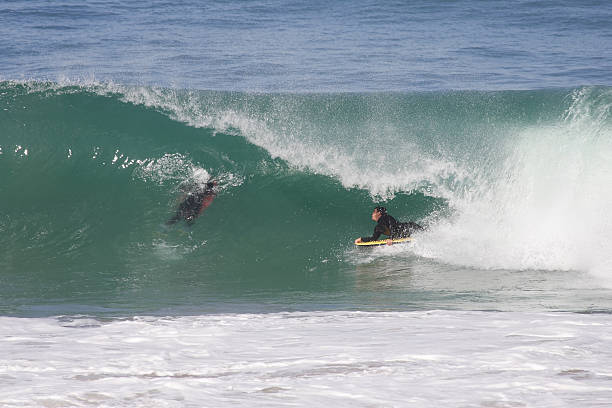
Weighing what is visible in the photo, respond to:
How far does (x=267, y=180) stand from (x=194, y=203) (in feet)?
3.83

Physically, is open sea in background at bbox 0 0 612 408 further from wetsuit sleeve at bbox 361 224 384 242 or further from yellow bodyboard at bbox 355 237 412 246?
wetsuit sleeve at bbox 361 224 384 242

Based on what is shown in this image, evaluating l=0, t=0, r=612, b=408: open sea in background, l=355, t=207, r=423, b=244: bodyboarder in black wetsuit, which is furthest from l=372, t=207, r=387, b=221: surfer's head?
l=0, t=0, r=612, b=408: open sea in background

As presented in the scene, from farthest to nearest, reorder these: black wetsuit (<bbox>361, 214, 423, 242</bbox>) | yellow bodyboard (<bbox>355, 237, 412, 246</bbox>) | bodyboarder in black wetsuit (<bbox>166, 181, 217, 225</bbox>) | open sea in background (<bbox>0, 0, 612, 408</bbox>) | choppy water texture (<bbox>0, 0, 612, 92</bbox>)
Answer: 1. choppy water texture (<bbox>0, 0, 612, 92</bbox>)
2. bodyboarder in black wetsuit (<bbox>166, 181, 217, 225</bbox>)
3. black wetsuit (<bbox>361, 214, 423, 242</bbox>)
4. yellow bodyboard (<bbox>355, 237, 412, 246</bbox>)
5. open sea in background (<bbox>0, 0, 612, 408</bbox>)

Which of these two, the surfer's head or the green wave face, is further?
the surfer's head

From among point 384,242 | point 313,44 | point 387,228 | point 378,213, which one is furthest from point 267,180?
point 313,44

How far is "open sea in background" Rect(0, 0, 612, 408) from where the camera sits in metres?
4.45

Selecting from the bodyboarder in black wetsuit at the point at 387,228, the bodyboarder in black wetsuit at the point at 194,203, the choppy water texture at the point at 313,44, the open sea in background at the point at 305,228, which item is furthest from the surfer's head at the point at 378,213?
the choppy water texture at the point at 313,44

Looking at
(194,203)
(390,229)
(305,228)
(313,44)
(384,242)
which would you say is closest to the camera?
(384,242)

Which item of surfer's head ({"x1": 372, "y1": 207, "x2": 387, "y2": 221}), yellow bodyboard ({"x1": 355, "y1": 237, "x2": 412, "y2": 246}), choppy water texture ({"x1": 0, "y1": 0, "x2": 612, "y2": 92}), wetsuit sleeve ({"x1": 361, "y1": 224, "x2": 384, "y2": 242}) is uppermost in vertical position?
choppy water texture ({"x1": 0, "y1": 0, "x2": 612, "y2": 92})

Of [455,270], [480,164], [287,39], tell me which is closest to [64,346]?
[455,270]

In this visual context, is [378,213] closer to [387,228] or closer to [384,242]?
[387,228]

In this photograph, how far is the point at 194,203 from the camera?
34.8ft

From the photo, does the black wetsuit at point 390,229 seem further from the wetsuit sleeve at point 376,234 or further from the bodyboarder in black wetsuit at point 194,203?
the bodyboarder in black wetsuit at point 194,203

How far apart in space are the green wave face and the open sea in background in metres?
0.04
